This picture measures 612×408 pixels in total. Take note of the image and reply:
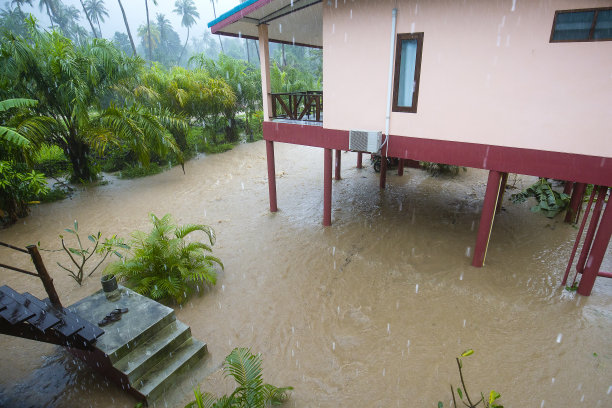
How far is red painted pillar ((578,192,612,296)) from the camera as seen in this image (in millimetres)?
5016

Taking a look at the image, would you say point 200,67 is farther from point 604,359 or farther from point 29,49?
point 604,359

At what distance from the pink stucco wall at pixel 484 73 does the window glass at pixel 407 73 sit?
8.1 inches

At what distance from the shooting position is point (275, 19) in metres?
8.11

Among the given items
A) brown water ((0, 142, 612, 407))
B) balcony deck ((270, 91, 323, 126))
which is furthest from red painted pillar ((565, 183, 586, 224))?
balcony deck ((270, 91, 323, 126))

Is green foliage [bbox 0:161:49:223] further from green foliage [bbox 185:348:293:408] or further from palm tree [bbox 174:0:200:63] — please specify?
palm tree [bbox 174:0:200:63]

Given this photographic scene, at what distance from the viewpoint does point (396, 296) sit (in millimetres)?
5969

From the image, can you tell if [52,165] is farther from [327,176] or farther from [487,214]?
[487,214]

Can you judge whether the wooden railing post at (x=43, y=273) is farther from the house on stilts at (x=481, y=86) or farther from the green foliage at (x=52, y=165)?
the green foliage at (x=52, y=165)

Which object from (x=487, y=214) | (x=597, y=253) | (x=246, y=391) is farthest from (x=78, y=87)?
(x=597, y=253)

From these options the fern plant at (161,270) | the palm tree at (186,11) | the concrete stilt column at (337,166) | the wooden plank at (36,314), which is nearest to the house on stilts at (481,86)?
the fern plant at (161,270)

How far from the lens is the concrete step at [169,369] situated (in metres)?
4.06

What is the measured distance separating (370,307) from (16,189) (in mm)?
9776

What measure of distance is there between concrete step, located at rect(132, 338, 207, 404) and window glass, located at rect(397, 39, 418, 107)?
5824 mm

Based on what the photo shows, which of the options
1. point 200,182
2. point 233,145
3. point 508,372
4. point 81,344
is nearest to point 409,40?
point 508,372
